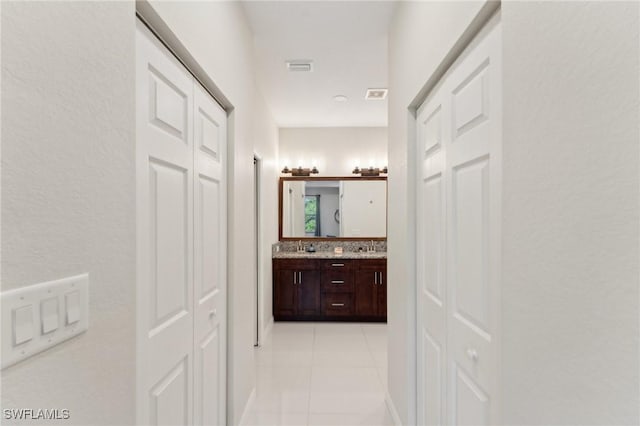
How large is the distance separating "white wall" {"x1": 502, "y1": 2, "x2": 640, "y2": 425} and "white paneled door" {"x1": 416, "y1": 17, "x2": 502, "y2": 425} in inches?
4.7

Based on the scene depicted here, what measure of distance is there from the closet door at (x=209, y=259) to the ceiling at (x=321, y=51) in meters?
0.91

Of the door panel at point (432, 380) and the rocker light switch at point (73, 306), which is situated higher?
the rocker light switch at point (73, 306)

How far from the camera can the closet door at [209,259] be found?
4.97ft

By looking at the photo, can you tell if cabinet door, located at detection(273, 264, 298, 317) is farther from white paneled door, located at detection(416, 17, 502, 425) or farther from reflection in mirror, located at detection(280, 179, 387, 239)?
white paneled door, located at detection(416, 17, 502, 425)

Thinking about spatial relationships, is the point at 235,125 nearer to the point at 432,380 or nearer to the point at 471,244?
the point at 471,244

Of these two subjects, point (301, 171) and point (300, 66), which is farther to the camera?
point (301, 171)

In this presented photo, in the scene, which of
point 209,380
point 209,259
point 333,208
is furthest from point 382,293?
point 209,259

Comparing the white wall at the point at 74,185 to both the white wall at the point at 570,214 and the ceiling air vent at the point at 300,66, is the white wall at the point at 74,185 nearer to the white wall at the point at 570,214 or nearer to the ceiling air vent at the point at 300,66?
the white wall at the point at 570,214

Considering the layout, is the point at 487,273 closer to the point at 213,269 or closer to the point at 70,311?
A: the point at 70,311

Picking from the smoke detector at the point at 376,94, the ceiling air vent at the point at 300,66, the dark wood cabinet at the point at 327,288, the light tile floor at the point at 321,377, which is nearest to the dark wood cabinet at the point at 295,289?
the dark wood cabinet at the point at 327,288

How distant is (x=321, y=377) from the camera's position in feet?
9.29

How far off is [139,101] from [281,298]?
364cm

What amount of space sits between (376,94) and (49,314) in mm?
3485

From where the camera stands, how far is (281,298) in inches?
173
